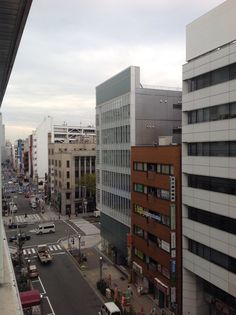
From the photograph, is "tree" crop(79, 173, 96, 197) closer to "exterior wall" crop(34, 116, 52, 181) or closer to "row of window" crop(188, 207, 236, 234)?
"row of window" crop(188, 207, 236, 234)

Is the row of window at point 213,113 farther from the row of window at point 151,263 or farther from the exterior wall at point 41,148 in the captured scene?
the exterior wall at point 41,148

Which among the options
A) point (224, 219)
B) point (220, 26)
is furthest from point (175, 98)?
point (224, 219)

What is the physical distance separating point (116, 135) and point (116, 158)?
2973 millimetres

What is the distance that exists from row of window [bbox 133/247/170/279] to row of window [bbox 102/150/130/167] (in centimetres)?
1023

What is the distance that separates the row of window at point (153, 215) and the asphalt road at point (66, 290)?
10.1 m

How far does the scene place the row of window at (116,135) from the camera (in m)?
44.1

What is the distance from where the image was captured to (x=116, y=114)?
47156 millimetres

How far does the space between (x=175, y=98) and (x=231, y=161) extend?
65.5ft

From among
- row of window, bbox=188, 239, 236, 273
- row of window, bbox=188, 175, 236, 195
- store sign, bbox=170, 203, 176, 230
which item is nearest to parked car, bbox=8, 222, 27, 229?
store sign, bbox=170, 203, 176, 230

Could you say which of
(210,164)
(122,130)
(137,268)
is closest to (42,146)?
(122,130)

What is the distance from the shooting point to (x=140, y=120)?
42625 millimetres

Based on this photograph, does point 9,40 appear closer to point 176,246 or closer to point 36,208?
point 176,246

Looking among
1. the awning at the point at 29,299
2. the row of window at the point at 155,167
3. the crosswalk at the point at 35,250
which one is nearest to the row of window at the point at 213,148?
the row of window at the point at 155,167

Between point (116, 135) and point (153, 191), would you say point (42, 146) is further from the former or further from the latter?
point (153, 191)
